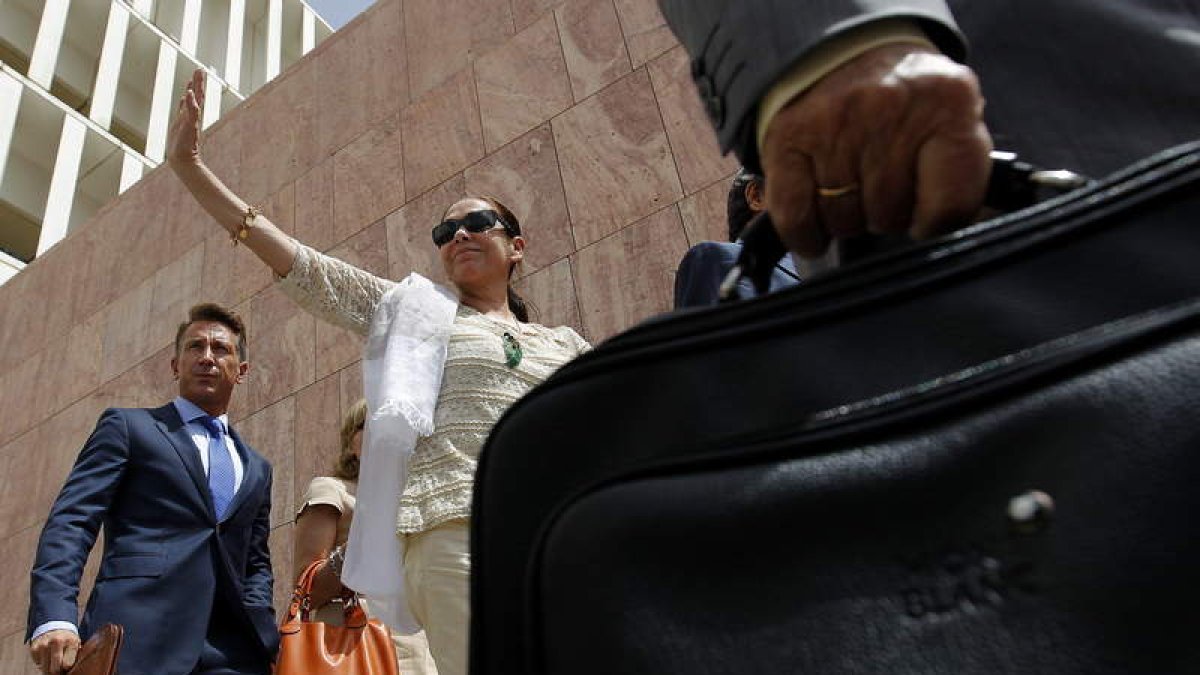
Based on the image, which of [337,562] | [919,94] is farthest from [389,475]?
[919,94]

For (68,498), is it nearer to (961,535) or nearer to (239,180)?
(961,535)

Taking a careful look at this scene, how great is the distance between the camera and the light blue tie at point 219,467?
117 inches

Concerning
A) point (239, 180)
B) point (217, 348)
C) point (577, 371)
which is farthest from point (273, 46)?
point (577, 371)

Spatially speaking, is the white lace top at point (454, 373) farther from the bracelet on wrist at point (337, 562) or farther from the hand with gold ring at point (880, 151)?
the hand with gold ring at point (880, 151)

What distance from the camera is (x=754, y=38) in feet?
2.64

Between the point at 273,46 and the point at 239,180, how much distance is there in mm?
18029

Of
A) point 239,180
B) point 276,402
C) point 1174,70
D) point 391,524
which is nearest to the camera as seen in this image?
point 1174,70

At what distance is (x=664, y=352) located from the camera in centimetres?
73

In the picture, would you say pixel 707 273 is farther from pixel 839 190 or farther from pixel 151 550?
pixel 151 550

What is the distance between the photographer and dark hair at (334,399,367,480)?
3.45 metres

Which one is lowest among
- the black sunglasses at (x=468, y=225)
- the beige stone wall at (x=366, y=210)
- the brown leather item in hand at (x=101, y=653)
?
the brown leather item in hand at (x=101, y=653)

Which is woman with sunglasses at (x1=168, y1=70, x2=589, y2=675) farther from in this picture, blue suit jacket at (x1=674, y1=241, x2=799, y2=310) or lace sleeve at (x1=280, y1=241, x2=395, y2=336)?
blue suit jacket at (x1=674, y1=241, x2=799, y2=310)

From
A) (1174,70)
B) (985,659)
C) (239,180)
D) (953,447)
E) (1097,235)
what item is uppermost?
(239,180)

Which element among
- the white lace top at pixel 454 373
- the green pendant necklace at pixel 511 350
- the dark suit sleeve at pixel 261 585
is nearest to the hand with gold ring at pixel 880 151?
the white lace top at pixel 454 373
